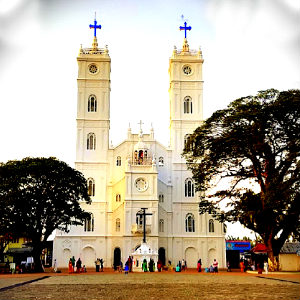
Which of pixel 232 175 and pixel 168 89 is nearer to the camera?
pixel 232 175

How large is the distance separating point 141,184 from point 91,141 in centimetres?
956

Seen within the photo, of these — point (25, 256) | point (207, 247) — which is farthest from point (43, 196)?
point (207, 247)

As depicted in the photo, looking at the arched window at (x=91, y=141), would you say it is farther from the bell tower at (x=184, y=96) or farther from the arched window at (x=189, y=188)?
the arched window at (x=189, y=188)

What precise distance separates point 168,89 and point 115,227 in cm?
2104

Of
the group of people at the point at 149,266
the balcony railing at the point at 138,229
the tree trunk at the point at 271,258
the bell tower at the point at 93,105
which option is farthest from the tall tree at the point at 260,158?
the bell tower at the point at 93,105

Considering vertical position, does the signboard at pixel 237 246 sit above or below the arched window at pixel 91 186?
below

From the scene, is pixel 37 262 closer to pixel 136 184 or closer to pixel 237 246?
pixel 136 184

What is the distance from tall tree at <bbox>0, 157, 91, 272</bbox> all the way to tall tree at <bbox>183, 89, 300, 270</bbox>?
1381 cm

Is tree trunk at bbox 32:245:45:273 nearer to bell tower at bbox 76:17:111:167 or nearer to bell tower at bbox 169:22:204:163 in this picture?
bell tower at bbox 76:17:111:167

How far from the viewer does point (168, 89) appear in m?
69.2

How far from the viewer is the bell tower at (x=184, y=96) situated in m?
64.3

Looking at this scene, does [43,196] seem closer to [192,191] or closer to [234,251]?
[192,191]

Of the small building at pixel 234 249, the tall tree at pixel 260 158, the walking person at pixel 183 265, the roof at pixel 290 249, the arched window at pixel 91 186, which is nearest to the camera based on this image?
the tall tree at pixel 260 158

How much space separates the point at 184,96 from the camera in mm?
65812
